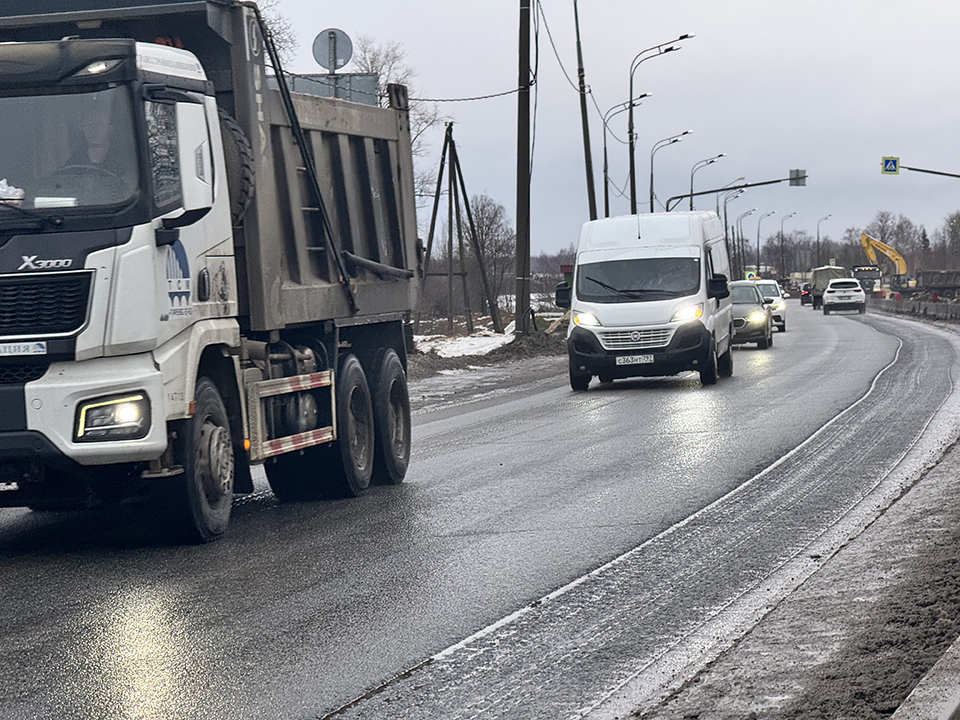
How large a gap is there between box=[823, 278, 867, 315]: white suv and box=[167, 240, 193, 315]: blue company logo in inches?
2467

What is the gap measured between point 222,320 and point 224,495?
102cm

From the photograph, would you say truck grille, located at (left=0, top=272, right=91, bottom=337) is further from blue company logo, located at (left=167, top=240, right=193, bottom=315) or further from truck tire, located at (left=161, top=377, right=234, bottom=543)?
truck tire, located at (left=161, top=377, right=234, bottom=543)

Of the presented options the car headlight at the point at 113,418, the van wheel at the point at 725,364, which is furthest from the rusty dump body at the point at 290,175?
the van wheel at the point at 725,364

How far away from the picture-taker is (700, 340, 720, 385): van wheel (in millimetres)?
20484

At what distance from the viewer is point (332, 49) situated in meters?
13.9

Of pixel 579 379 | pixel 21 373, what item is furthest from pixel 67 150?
pixel 579 379

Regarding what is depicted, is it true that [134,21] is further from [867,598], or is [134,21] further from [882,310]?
[882,310]

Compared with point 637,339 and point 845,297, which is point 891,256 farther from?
point 637,339

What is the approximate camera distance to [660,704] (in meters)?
4.67

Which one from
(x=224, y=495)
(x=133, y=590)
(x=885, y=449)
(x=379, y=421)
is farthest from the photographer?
(x=885, y=449)

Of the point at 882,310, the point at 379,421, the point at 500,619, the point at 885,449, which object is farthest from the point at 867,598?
the point at 882,310

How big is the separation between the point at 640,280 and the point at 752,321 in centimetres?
1263

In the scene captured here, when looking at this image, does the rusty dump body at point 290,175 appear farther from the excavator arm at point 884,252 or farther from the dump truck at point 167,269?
the excavator arm at point 884,252

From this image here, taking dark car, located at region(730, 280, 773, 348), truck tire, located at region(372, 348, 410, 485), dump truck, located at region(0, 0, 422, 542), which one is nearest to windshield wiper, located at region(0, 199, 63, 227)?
dump truck, located at region(0, 0, 422, 542)
